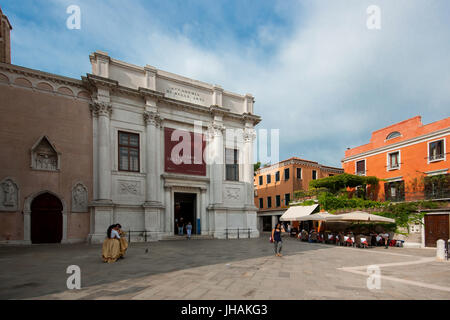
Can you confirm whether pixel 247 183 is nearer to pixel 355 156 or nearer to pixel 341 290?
pixel 355 156

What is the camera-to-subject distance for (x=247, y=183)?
850 inches

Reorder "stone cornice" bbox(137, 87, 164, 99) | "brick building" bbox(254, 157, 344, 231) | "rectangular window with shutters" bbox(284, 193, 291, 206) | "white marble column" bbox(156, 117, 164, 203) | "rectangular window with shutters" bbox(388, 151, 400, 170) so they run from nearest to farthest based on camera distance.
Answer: "stone cornice" bbox(137, 87, 164, 99) → "white marble column" bbox(156, 117, 164, 203) → "rectangular window with shutters" bbox(388, 151, 400, 170) → "brick building" bbox(254, 157, 344, 231) → "rectangular window with shutters" bbox(284, 193, 291, 206)

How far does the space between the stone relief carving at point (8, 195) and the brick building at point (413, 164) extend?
2253 centimetres

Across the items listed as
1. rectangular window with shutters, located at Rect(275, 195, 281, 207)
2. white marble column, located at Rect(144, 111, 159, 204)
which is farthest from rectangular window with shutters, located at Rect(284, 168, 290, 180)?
white marble column, located at Rect(144, 111, 159, 204)

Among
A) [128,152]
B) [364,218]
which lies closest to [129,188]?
[128,152]

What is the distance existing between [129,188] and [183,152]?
452 cm

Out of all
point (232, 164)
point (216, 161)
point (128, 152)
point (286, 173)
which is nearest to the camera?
point (128, 152)

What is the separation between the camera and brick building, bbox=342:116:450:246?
619 inches

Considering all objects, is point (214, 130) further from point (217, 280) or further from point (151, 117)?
point (217, 280)

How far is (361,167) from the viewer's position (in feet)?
80.8

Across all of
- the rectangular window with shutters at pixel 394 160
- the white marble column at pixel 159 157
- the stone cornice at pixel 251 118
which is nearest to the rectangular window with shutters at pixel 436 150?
the rectangular window with shutters at pixel 394 160

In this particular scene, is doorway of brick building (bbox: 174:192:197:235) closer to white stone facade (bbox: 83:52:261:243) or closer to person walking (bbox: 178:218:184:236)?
person walking (bbox: 178:218:184:236)
